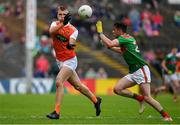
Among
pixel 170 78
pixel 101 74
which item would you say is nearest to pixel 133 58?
pixel 170 78

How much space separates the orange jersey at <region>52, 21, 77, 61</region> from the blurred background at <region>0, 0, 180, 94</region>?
20.7 m

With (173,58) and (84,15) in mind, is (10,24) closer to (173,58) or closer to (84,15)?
(173,58)

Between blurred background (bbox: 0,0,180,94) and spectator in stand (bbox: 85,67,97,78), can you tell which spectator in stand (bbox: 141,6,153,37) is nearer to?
blurred background (bbox: 0,0,180,94)

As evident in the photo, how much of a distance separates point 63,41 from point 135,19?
2807cm

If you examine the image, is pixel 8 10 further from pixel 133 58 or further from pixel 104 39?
pixel 104 39

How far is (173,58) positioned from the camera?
111 ft

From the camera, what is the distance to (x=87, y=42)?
45875mm

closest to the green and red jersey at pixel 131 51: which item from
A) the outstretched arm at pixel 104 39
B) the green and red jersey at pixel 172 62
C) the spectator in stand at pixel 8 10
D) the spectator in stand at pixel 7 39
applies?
the outstretched arm at pixel 104 39

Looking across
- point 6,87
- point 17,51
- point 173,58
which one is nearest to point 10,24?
point 17,51

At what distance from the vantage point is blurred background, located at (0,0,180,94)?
4181 cm

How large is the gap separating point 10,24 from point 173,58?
14.7 meters

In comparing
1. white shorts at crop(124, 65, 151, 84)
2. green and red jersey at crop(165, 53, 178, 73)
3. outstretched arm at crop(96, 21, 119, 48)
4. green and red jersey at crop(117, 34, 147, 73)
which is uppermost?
outstretched arm at crop(96, 21, 119, 48)

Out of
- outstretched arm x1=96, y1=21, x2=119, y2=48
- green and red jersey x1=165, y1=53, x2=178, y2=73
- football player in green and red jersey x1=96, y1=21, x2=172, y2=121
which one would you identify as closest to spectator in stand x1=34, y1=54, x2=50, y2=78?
green and red jersey x1=165, y1=53, x2=178, y2=73

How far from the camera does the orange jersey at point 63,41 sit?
63.6ft
